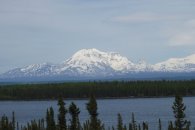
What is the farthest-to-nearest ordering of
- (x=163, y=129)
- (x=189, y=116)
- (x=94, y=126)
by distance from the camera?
(x=189, y=116)
(x=163, y=129)
(x=94, y=126)

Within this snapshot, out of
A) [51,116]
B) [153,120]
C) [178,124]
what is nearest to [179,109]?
[178,124]

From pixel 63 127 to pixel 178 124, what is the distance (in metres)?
16.3

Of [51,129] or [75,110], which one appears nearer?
[75,110]

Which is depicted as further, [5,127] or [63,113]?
[5,127]

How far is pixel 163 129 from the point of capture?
13612 cm

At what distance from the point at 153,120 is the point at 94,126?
8393 cm

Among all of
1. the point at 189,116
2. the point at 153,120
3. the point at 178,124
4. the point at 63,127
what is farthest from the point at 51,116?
the point at 189,116

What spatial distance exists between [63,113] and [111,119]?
9126 cm

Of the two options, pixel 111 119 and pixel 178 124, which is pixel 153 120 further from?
pixel 178 124

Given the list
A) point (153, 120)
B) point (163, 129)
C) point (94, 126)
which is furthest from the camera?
point (153, 120)

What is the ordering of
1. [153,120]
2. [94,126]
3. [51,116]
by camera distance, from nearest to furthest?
1. [94,126]
2. [51,116]
3. [153,120]

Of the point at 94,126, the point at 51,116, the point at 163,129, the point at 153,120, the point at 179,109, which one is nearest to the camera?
the point at 94,126

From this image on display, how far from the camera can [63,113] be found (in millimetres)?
83938

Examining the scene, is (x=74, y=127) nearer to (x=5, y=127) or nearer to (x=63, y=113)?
(x=63, y=113)
